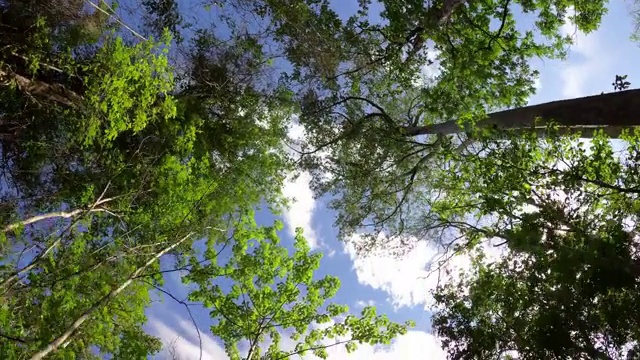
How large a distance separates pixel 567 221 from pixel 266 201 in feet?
33.2

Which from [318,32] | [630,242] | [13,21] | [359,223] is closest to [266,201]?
[359,223]

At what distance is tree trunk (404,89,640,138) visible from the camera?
6243 millimetres

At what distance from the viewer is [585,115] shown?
677 centimetres

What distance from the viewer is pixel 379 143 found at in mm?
14992

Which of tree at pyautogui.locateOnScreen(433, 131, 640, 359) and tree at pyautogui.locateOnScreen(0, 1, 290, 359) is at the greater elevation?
tree at pyautogui.locateOnScreen(0, 1, 290, 359)

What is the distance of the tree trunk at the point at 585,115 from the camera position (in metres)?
6.24

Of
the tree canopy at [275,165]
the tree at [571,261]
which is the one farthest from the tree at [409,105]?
the tree at [571,261]

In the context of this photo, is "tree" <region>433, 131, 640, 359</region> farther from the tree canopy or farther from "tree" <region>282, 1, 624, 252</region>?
"tree" <region>282, 1, 624, 252</region>

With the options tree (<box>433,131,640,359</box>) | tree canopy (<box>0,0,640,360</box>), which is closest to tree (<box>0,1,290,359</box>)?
tree canopy (<box>0,0,640,360</box>)

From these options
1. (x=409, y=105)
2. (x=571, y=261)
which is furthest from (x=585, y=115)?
(x=409, y=105)

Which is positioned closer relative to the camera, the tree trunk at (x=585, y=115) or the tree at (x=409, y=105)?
the tree trunk at (x=585, y=115)

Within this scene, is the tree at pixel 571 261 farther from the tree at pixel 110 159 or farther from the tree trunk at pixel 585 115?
the tree at pixel 110 159

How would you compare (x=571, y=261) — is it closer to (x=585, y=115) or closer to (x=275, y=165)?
(x=585, y=115)

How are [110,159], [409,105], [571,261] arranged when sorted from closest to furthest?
[571,261] < [110,159] < [409,105]
